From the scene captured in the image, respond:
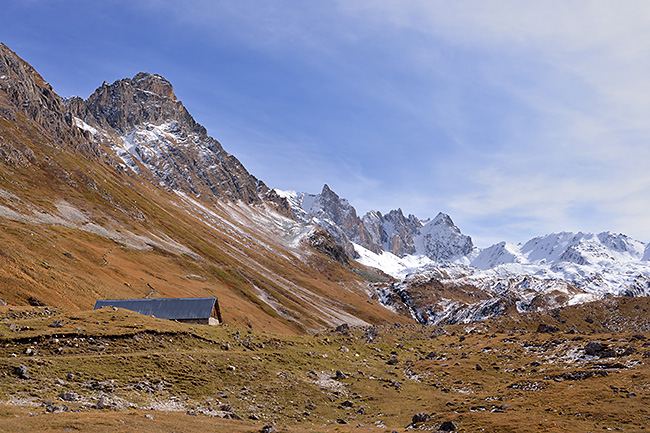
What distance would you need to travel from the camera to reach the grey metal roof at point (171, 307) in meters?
61.0

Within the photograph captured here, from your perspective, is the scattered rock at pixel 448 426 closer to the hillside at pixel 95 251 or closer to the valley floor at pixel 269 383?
the valley floor at pixel 269 383

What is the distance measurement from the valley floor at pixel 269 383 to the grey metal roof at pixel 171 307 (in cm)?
882

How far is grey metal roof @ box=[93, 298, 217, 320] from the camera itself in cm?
6103

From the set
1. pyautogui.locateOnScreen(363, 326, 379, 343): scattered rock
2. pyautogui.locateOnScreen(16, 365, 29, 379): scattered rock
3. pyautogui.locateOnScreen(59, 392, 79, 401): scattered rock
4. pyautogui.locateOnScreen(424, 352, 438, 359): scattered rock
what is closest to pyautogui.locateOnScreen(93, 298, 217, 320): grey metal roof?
pyautogui.locateOnScreen(363, 326, 379, 343): scattered rock

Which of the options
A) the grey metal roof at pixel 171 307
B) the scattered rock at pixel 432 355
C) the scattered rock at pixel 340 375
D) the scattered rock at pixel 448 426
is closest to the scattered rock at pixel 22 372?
the scattered rock at pixel 448 426

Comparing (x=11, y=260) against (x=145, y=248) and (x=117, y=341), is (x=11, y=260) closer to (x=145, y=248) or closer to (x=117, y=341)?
(x=117, y=341)

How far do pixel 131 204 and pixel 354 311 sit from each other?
113074 millimetres

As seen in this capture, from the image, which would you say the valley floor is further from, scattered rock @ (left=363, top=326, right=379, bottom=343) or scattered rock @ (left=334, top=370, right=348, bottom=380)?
scattered rock @ (left=363, top=326, right=379, bottom=343)

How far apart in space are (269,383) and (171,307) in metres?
29.3

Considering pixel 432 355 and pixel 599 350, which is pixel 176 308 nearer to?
pixel 432 355

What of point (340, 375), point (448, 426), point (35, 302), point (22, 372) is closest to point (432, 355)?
point (340, 375)

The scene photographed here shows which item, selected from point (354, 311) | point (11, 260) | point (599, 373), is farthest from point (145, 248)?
point (599, 373)

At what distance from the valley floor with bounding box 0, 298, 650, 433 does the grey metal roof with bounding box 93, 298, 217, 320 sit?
8.82 metres

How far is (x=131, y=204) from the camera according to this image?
17850cm
